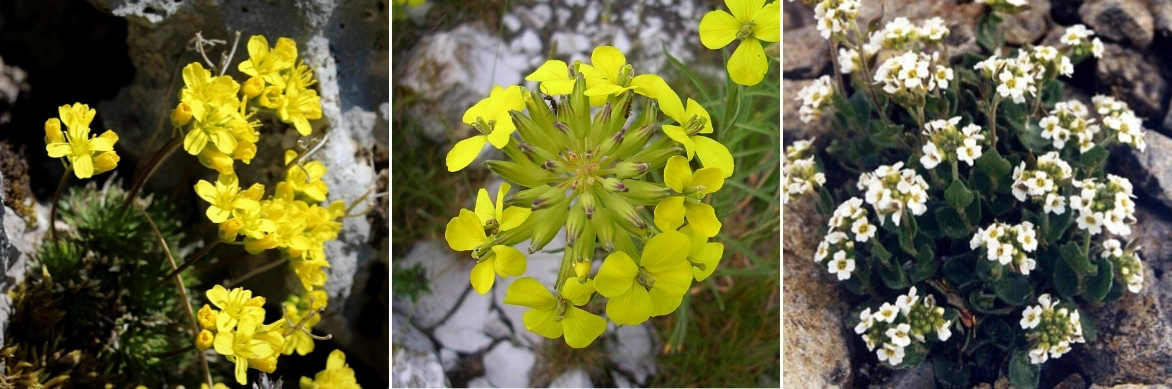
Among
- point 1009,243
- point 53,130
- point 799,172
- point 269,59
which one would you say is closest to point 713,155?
point 799,172

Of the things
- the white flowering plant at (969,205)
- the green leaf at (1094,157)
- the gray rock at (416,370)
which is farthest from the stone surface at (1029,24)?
the gray rock at (416,370)

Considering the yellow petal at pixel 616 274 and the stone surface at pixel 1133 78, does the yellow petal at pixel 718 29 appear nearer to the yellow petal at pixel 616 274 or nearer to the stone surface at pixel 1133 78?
the yellow petal at pixel 616 274

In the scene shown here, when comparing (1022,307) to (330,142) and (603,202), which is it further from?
(330,142)

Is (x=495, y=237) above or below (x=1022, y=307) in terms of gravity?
above

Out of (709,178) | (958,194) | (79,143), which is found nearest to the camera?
(709,178)

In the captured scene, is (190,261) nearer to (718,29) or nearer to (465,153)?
(465,153)

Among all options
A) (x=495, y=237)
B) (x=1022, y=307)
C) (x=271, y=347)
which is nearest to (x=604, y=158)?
(x=495, y=237)

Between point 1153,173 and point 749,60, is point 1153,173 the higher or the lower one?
the lower one
